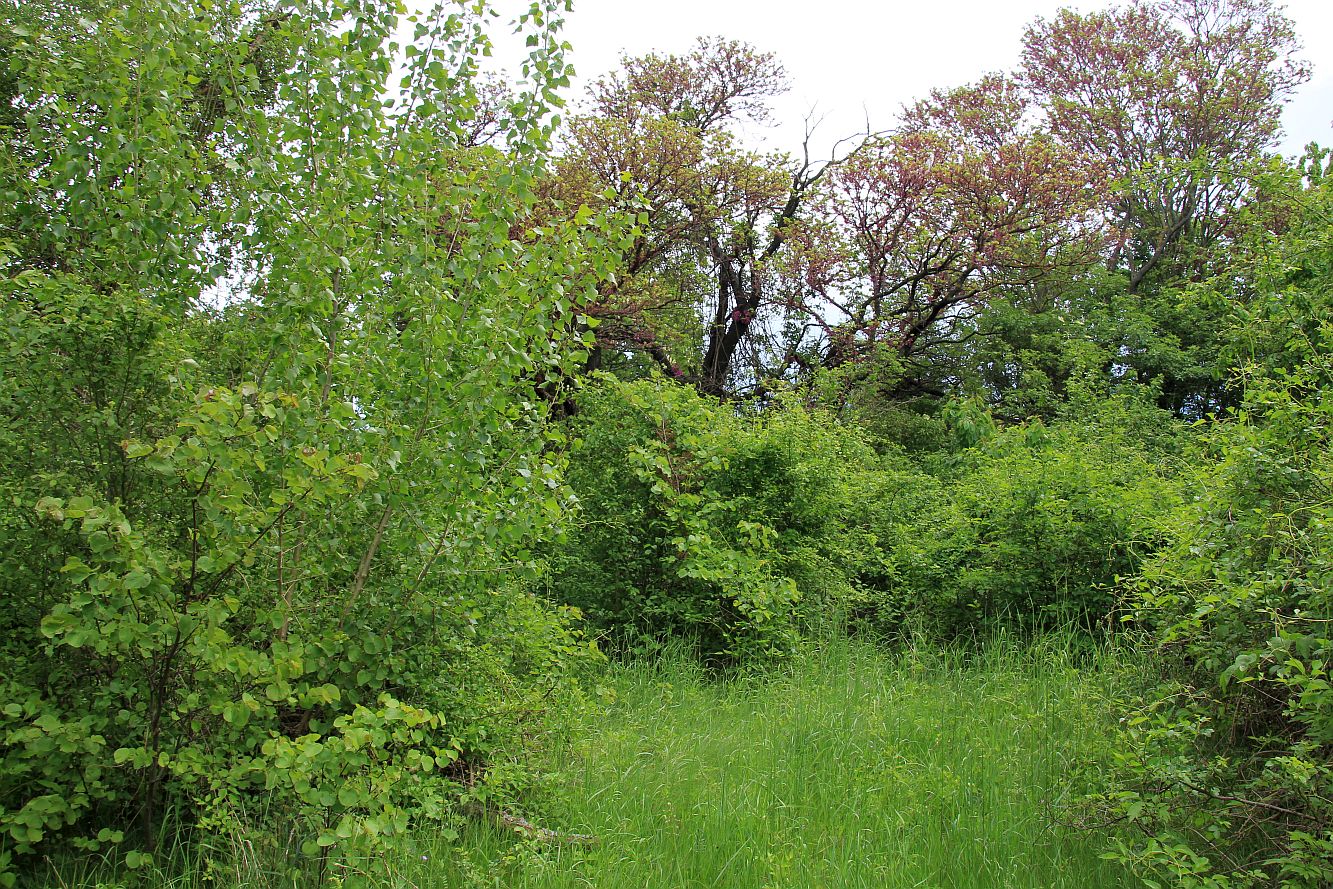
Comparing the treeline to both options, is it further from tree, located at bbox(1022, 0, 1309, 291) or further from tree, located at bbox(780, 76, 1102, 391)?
tree, located at bbox(1022, 0, 1309, 291)

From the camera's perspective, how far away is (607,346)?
1278cm

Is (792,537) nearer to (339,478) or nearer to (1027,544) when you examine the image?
(1027,544)

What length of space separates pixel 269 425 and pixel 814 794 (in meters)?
2.84

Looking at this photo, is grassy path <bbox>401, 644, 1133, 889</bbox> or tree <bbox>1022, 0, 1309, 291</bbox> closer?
grassy path <bbox>401, 644, 1133, 889</bbox>

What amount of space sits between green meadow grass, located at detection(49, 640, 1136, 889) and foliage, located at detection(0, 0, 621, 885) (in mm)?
393

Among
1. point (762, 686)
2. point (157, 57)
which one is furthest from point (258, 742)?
point (762, 686)

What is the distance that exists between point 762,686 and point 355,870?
126 inches

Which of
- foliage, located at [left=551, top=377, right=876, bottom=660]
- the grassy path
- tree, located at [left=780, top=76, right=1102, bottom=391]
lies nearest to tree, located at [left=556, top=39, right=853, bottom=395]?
tree, located at [left=780, top=76, right=1102, bottom=391]

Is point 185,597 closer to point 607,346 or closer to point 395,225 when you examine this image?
point 395,225

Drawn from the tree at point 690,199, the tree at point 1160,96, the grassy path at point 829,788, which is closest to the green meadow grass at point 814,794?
the grassy path at point 829,788

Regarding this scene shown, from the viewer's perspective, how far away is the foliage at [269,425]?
2.80 m

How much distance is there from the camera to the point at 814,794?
13.1 ft

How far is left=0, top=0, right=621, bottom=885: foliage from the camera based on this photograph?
2.80 m

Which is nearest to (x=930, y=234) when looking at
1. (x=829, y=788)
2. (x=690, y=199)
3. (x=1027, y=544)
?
(x=690, y=199)
